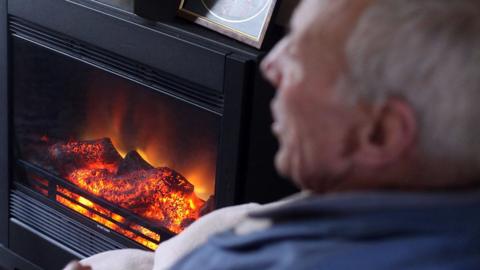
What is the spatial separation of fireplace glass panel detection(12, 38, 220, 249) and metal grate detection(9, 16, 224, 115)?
17 mm

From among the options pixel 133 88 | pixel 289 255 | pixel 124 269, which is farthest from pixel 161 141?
pixel 289 255

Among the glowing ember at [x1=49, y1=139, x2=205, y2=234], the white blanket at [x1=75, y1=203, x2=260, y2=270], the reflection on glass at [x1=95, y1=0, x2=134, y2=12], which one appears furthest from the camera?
the glowing ember at [x1=49, y1=139, x2=205, y2=234]

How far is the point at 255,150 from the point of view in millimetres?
1993

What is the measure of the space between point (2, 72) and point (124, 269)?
1063mm

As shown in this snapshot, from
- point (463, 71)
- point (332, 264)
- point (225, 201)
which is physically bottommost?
point (332, 264)

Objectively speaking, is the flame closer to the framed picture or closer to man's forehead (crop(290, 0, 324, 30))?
the framed picture

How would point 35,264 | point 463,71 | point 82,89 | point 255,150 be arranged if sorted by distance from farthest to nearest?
point 35,264
point 82,89
point 255,150
point 463,71

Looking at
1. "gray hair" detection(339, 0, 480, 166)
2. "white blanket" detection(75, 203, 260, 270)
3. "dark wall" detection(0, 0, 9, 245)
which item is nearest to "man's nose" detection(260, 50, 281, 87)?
"gray hair" detection(339, 0, 480, 166)

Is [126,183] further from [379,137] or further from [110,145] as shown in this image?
[379,137]

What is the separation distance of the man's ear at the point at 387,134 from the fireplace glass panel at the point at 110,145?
1.02 m

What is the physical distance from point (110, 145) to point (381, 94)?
4.86 feet

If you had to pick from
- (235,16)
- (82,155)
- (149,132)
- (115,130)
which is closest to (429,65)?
(235,16)

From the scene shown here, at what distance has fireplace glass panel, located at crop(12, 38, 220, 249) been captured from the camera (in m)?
2.15

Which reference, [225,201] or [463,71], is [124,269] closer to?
[225,201]
